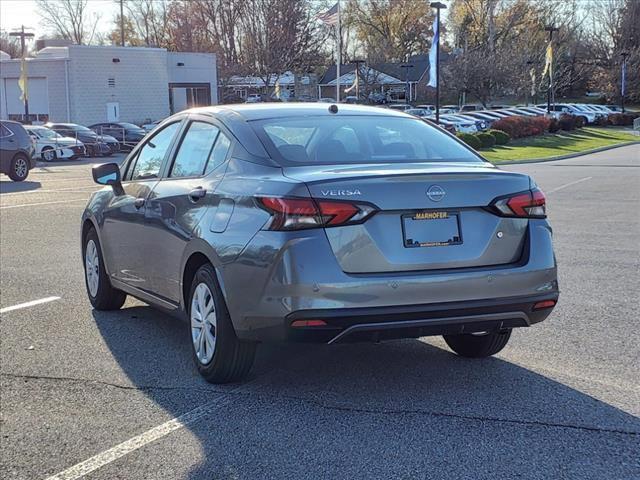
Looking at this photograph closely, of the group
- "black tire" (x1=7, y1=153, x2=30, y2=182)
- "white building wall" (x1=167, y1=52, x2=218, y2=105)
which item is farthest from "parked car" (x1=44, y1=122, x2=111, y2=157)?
"white building wall" (x1=167, y1=52, x2=218, y2=105)

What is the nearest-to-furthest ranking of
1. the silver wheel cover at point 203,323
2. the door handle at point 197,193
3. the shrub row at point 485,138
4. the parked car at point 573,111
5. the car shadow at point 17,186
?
the silver wheel cover at point 203,323 < the door handle at point 197,193 < the car shadow at point 17,186 < the shrub row at point 485,138 < the parked car at point 573,111

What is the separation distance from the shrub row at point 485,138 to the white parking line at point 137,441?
95.1 feet

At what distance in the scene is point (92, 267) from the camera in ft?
23.8

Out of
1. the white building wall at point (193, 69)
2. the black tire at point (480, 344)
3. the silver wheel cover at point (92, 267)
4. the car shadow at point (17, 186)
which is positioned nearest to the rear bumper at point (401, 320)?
the black tire at point (480, 344)

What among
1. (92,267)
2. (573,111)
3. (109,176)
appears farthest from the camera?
(573,111)

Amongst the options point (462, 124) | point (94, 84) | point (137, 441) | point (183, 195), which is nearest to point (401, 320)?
point (137, 441)

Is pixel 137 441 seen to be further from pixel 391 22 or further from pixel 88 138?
pixel 391 22

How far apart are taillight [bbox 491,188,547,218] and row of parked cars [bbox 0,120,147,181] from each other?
64.0 feet

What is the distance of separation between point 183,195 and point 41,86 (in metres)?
47.3

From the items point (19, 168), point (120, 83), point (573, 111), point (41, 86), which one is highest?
point (120, 83)

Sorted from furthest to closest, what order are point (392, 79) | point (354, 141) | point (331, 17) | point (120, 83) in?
point (392, 79) < point (120, 83) < point (331, 17) < point (354, 141)

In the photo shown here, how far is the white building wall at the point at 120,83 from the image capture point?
158 ft

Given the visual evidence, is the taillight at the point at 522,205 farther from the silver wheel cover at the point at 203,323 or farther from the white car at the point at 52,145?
the white car at the point at 52,145

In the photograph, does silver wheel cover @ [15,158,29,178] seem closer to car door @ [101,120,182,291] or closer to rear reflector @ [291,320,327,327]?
car door @ [101,120,182,291]
